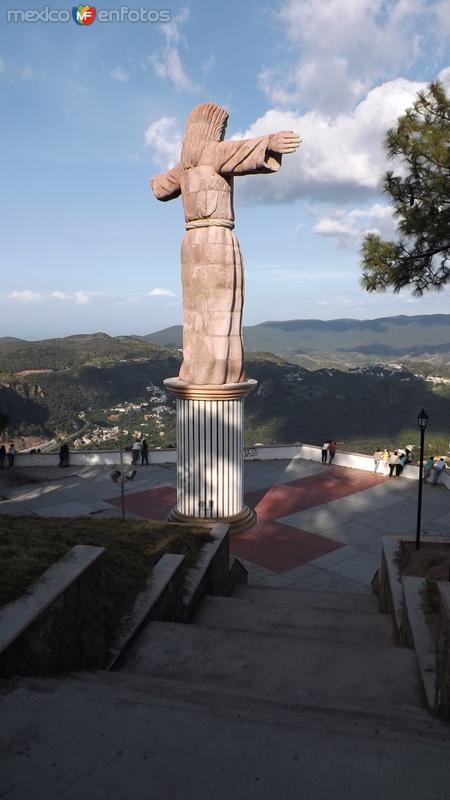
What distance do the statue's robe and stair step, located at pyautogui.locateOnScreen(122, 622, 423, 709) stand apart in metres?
6.60

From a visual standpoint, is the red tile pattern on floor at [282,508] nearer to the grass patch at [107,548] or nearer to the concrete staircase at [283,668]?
the grass patch at [107,548]

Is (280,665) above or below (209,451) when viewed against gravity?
below

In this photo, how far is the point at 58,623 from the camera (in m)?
3.71

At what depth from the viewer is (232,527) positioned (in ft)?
37.3

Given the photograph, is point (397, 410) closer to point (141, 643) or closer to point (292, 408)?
point (292, 408)

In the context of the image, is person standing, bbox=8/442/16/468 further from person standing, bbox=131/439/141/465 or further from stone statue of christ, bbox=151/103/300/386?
stone statue of christ, bbox=151/103/300/386

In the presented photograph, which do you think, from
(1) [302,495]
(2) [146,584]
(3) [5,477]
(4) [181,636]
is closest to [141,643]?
(4) [181,636]

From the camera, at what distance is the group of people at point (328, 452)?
17812mm

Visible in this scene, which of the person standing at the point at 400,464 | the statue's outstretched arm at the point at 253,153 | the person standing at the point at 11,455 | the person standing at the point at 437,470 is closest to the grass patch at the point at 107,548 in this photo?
the statue's outstretched arm at the point at 253,153

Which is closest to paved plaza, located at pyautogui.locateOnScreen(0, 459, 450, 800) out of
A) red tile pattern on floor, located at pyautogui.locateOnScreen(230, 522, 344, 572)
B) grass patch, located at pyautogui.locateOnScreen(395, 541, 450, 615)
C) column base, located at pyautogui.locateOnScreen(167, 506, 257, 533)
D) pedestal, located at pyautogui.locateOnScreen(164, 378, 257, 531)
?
grass patch, located at pyautogui.locateOnScreen(395, 541, 450, 615)

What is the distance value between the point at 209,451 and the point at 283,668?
6794 millimetres

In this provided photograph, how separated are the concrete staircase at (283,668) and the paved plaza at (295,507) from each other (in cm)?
444

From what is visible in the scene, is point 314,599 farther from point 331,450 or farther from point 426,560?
point 331,450

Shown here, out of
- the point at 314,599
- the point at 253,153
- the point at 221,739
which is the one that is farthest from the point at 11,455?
the point at 221,739
